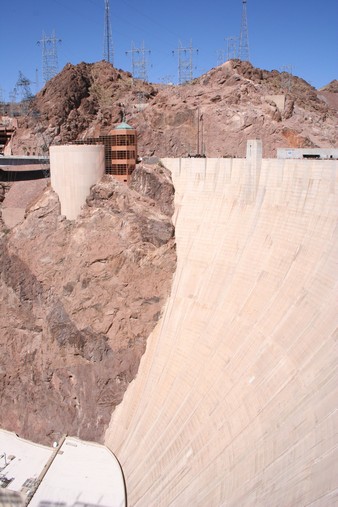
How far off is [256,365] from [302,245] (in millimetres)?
8372

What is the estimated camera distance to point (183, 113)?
47.4 meters

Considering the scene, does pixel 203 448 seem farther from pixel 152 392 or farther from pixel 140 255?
pixel 140 255

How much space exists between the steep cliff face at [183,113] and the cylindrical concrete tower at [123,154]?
7.15 m

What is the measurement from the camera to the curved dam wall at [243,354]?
2223 cm

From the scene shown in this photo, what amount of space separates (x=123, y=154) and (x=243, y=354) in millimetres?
22037

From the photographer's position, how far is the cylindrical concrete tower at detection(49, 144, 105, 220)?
40312 millimetres

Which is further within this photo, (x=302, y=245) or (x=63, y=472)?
(x=63, y=472)

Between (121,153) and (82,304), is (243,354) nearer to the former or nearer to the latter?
(82,304)

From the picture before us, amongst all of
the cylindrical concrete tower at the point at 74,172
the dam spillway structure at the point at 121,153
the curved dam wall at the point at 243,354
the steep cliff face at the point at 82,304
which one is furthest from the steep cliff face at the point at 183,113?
the cylindrical concrete tower at the point at 74,172

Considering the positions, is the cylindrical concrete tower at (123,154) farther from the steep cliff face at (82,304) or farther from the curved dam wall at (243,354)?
the curved dam wall at (243,354)

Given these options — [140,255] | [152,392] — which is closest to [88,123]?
[140,255]

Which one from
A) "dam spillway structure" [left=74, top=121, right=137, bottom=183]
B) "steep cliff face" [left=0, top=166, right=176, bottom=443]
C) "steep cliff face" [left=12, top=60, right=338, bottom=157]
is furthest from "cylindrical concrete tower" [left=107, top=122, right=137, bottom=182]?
"steep cliff face" [left=12, top=60, right=338, bottom=157]

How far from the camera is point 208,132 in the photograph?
46938mm

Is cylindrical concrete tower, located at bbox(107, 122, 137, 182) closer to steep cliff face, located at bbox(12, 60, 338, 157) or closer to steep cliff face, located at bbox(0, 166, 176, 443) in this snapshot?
steep cliff face, located at bbox(0, 166, 176, 443)
